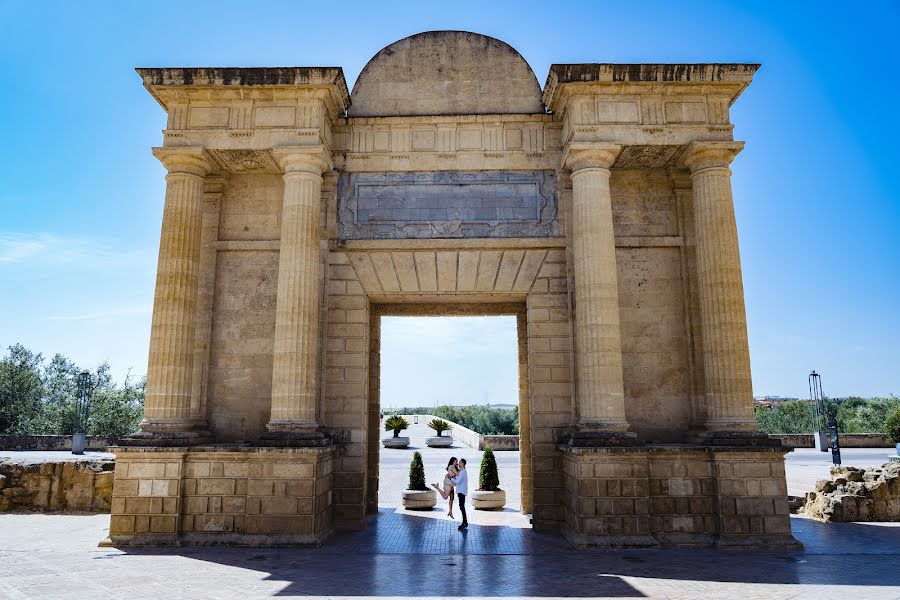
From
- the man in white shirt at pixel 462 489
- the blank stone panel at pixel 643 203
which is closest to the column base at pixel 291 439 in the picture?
the man in white shirt at pixel 462 489

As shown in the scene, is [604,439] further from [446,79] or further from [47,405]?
[47,405]

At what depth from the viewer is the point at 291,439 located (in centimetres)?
1070

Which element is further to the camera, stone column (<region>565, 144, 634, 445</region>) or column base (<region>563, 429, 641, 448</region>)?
stone column (<region>565, 144, 634, 445</region>)

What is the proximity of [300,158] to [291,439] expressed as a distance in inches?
224

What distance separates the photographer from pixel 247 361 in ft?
40.8

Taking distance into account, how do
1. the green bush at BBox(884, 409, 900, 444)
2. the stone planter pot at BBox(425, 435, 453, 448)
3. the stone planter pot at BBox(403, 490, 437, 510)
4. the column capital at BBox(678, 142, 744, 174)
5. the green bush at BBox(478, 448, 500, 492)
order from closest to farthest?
the column capital at BBox(678, 142, 744, 174)
the stone planter pot at BBox(403, 490, 437, 510)
the green bush at BBox(478, 448, 500, 492)
the green bush at BBox(884, 409, 900, 444)
the stone planter pot at BBox(425, 435, 453, 448)

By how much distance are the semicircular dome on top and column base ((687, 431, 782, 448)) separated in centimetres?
798

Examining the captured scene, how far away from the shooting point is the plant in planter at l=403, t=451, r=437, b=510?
1424 cm

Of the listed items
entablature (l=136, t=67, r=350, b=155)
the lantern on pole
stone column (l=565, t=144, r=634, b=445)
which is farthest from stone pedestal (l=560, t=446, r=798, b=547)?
the lantern on pole

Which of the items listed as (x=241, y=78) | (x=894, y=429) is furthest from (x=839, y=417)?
(x=241, y=78)

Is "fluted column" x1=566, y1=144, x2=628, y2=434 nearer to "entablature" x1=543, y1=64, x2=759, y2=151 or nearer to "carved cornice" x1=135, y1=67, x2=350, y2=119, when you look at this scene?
"entablature" x1=543, y1=64, x2=759, y2=151

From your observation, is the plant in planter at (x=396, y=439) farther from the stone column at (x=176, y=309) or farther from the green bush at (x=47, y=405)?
the stone column at (x=176, y=309)

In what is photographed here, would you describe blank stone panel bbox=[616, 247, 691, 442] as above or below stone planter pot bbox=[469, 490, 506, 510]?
above

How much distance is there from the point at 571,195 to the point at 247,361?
8032mm
